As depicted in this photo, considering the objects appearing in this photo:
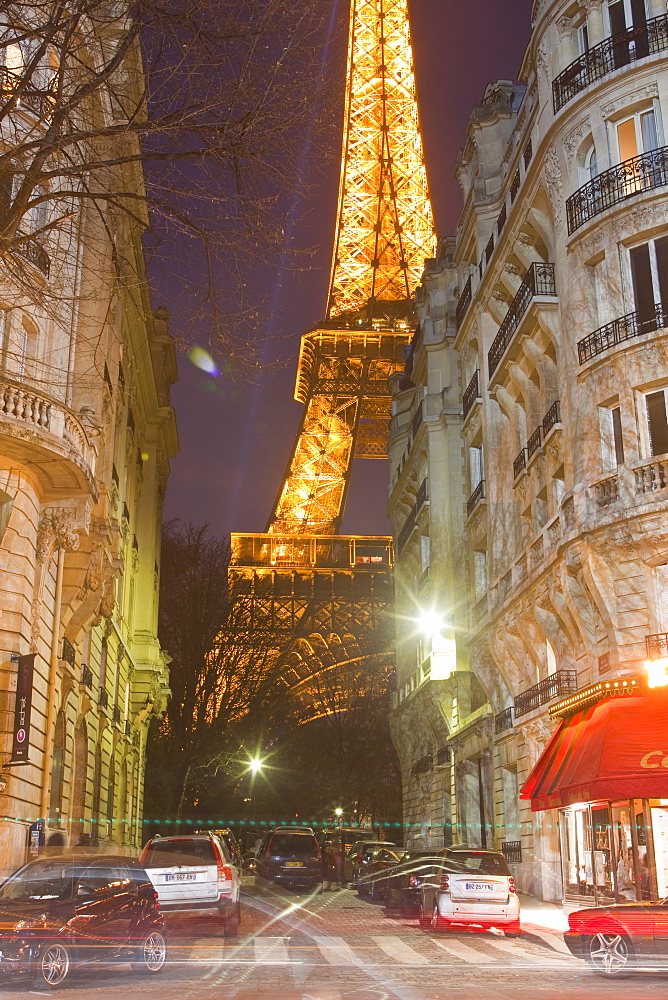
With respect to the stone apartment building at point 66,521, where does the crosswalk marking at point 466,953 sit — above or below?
below

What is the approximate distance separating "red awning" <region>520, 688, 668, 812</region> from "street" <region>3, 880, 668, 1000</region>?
96.6 inches

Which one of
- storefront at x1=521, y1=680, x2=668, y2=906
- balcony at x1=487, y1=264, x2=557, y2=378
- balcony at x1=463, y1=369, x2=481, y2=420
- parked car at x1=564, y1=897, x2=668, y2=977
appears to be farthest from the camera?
balcony at x1=463, y1=369, x2=481, y2=420

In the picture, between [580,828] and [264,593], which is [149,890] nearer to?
[580,828]

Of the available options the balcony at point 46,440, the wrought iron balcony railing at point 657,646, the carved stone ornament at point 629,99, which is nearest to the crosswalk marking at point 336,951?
the wrought iron balcony railing at point 657,646

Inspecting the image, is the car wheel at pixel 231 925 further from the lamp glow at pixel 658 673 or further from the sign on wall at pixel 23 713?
the lamp glow at pixel 658 673

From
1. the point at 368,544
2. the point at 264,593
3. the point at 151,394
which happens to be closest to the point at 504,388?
the point at 151,394

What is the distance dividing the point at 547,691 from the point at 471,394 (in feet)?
44.8

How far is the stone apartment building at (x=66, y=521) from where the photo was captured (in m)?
16.9

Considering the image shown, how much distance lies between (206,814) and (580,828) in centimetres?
2878

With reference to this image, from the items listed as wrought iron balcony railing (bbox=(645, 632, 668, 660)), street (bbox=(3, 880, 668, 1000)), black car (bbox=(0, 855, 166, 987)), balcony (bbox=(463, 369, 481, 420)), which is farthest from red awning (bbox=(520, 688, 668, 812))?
balcony (bbox=(463, 369, 481, 420))

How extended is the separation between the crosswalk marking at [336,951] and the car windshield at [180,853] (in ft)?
6.43

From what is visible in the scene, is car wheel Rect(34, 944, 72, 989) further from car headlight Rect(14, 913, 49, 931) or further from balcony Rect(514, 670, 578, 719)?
balcony Rect(514, 670, 578, 719)

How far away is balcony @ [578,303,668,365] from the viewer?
2225cm

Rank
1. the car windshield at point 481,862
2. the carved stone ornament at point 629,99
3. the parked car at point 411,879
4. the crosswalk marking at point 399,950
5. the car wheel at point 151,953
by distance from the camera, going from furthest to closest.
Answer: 1. the carved stone ornament at point 629,99
2. the parked car at point 411,879
3. the car windshield at point 481,862
4. the crosswalk marking at point 399,950
5. the car wheel at point 151,953
